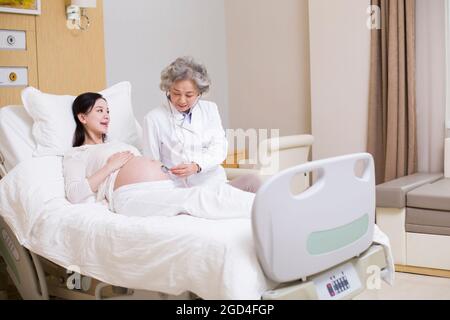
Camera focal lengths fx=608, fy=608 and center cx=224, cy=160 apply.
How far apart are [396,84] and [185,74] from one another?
6.18 feet

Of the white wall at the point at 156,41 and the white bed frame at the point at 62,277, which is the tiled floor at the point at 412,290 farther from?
the white wall at the point at 156,41

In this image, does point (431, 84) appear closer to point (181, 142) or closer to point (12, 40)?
point (181, 142)

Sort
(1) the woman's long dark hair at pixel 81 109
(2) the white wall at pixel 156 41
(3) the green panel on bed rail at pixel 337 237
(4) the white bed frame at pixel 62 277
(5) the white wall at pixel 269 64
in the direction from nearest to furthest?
(3) the green panel on bed rail at pixel 337 237
(4) the white bed frame at pixel 62 277
(1) the woman's long dark hair at pixel 81 109
(2) the white wall at pixel 156 41
(5) the white wall at pixel 269 64

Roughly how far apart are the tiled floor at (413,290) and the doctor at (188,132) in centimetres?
97

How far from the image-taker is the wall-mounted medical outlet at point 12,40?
127 inches

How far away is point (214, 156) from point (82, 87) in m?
1.13

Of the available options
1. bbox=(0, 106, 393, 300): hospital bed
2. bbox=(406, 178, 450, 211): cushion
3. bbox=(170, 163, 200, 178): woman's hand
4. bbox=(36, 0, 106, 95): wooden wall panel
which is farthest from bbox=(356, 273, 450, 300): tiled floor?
bbox=(36, 0, 106, 95): wooden wall panel

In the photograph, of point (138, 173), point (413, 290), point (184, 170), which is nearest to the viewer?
point (138, 173)

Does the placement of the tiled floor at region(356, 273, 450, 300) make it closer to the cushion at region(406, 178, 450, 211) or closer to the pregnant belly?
the cushion at region(406, 178, 450, 211)

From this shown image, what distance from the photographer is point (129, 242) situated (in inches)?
84.5

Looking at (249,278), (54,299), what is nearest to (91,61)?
(54,299)

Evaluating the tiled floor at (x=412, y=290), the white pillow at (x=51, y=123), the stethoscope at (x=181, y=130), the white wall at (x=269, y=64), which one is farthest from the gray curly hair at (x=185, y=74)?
the white wall at (x=269, y=64)

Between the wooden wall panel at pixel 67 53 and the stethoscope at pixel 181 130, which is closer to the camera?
the stethoscope at pixel 181 130

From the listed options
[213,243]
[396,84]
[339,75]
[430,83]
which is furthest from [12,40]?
[430,83]
